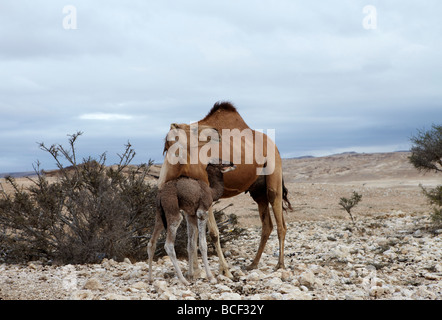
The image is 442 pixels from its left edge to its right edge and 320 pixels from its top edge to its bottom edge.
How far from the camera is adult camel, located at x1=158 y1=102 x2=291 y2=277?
667 cm

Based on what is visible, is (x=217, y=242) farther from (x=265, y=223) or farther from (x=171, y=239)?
(x=265, y=223)

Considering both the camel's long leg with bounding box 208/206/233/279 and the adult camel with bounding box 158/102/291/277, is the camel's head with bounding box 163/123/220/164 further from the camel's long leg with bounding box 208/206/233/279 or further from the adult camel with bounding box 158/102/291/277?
the camel's long leg with bounding box 208/206/233/279

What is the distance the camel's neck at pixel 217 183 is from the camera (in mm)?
7023

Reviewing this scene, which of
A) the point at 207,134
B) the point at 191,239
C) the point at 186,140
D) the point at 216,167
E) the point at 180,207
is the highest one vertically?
the point at 207,134

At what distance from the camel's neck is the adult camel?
0.88 feet

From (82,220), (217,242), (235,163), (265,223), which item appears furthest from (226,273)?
(82,220)

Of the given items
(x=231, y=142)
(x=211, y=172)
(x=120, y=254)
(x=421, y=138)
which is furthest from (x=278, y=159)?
(x=421, y=138)

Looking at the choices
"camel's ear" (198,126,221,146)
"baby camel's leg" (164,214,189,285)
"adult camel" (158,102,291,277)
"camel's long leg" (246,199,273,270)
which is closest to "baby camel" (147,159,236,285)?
"baby camel's leg" (164,214,189,285)

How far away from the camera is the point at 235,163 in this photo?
761 cm

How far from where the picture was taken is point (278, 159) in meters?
9.02

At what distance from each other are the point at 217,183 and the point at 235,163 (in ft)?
2.24

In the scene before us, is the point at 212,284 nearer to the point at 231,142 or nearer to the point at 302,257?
the point at 231,142
